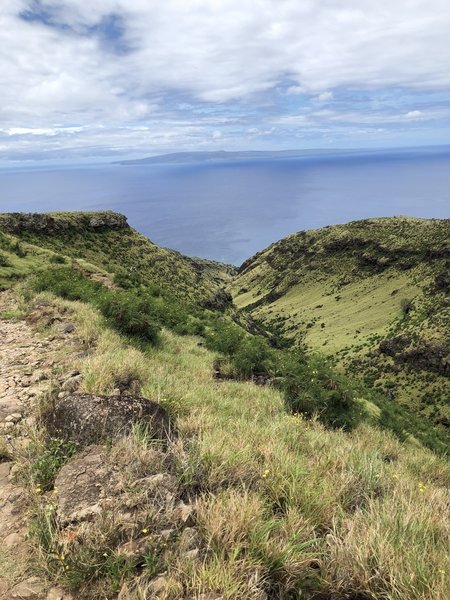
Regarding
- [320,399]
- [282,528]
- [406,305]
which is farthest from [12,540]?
[406,305]

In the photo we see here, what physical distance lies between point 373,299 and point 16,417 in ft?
367

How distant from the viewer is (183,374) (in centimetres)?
982

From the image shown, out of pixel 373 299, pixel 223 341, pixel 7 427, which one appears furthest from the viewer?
pixel 373 299

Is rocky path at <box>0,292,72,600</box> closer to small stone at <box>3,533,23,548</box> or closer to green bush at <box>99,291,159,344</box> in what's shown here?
small stone at <box>3,533,23,548</box>

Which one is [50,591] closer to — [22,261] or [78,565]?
[78,565]

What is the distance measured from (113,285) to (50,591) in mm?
19964

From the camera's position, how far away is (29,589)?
306 centimetres

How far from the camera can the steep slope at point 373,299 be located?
230ft

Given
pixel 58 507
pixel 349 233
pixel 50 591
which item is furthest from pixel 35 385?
pixel 349 233

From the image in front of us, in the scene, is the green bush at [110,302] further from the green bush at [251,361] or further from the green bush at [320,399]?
the green bush at [320,399]

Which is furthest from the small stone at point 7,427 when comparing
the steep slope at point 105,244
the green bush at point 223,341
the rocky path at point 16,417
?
the steep slope at point 105,244

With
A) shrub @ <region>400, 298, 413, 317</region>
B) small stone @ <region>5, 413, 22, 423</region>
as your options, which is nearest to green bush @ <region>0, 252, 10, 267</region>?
small stone @ <region>5, 413, 22, 423</region>

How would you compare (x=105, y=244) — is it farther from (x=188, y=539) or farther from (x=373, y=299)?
(x=373, y=299)

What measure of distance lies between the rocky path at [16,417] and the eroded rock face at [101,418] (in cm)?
61
